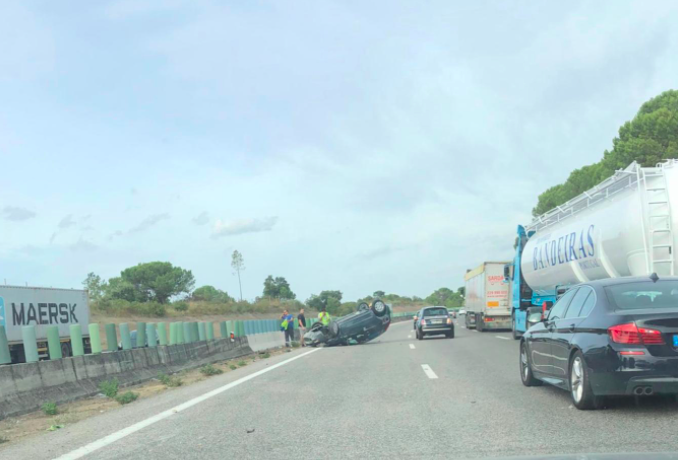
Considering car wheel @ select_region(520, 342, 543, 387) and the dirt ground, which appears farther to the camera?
car wheel @ select_region(520, 342, 543, 387)

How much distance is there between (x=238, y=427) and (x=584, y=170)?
181ft

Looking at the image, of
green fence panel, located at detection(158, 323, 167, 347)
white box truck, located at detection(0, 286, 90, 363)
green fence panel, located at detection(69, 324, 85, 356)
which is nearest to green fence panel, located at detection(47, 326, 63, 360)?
green fence panel, located at detection(69, 324, 85, 356)

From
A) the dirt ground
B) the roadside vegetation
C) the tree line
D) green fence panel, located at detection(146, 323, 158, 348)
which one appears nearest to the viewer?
the dirt ground

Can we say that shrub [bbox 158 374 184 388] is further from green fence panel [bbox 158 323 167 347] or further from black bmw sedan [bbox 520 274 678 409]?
black bmw sedan [bbox 520 274 678 409]

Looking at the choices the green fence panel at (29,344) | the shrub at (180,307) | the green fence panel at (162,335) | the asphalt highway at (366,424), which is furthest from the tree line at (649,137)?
the shrub at (180,307)

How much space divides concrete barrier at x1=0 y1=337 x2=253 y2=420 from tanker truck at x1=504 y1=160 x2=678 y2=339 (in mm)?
7774

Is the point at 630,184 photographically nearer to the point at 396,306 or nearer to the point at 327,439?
the point at 327,439

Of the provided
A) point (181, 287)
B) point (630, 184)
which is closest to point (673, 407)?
point (630, 184)

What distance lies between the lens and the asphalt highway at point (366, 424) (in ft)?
19.7

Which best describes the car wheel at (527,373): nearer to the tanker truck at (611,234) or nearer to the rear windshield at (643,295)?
the rear windshield at (643,295)

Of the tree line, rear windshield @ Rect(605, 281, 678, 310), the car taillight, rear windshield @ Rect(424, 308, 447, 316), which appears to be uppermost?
the tree line

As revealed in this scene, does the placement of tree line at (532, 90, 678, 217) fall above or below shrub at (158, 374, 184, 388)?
above

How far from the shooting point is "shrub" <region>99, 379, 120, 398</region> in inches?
428

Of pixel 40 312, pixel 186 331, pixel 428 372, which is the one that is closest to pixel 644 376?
pixel 428 372
